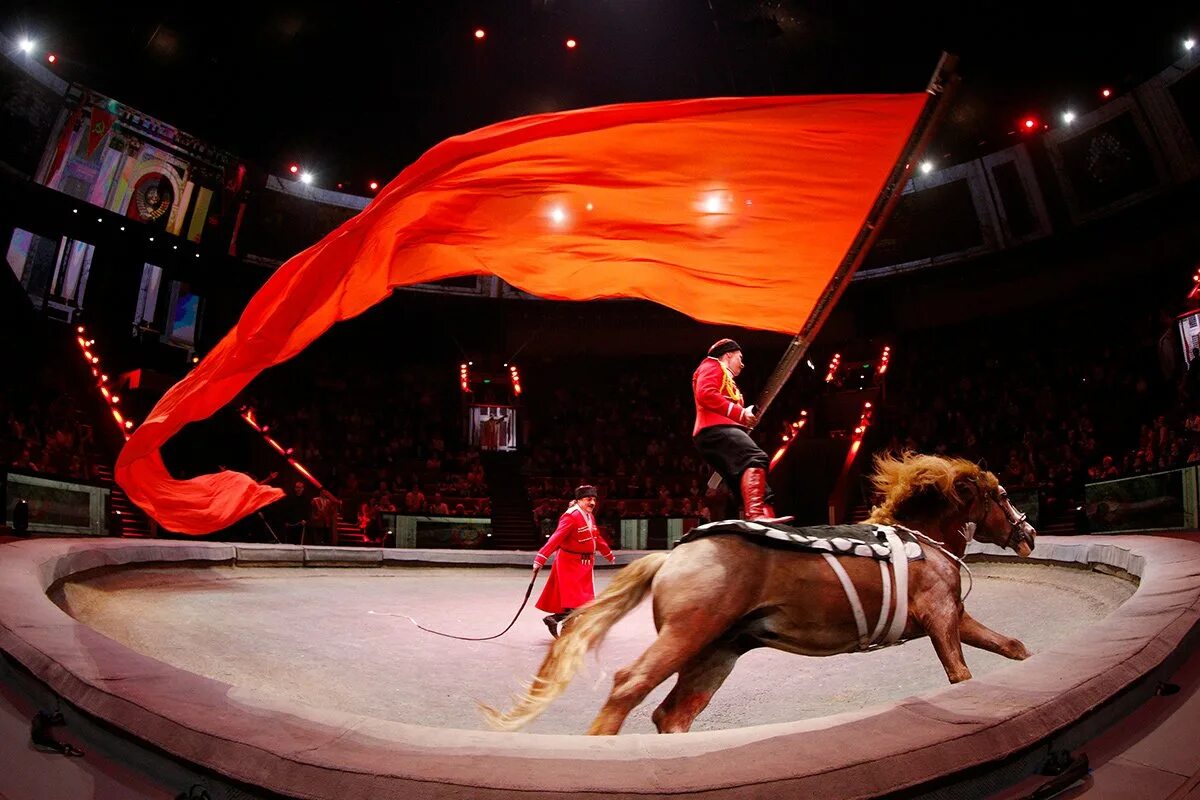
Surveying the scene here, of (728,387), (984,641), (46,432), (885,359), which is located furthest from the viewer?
(885,359)

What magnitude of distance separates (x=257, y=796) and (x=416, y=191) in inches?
150

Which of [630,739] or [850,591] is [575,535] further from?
[630,739]

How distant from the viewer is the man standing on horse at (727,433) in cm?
474

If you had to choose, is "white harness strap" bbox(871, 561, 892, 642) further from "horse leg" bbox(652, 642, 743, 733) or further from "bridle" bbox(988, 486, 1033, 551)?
"bridle" bbox(988, 486, 1033, 551)

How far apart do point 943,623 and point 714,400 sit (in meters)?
1.94

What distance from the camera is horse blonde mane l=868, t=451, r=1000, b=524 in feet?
13.6

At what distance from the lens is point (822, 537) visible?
11.6 ft

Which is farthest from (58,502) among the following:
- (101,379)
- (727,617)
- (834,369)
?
(834,369)

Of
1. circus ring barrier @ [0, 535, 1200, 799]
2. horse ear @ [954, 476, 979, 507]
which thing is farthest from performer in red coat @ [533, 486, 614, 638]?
circus ring barrier @ [0, 535, 1200, 799]

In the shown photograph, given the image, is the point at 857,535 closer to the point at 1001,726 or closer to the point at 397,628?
the point at 1001,726

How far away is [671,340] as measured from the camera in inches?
1079

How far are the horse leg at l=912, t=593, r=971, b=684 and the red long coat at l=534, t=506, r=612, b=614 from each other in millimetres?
4551

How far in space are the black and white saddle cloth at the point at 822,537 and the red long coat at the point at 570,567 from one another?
4323 mm

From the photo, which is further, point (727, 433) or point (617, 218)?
point (617, 218)
